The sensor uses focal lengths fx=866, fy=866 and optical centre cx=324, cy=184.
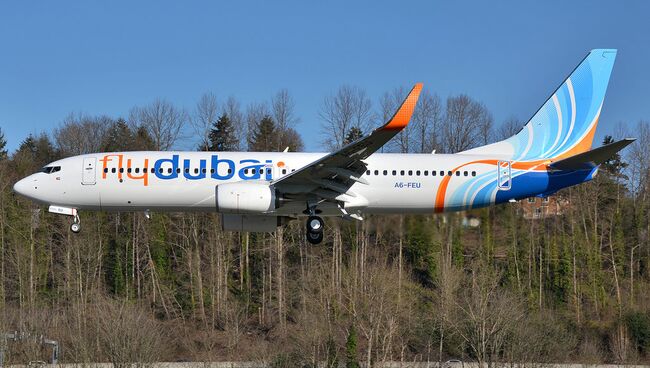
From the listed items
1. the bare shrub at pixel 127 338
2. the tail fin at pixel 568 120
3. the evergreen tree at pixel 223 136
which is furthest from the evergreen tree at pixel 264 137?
the tail fin at pixel 568 120

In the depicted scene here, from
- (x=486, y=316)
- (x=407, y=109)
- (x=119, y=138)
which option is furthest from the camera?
(x=119, y=138)

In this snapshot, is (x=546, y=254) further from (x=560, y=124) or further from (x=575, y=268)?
(x=560, y=124)

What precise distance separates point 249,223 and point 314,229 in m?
3.18

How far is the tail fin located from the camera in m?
37.6

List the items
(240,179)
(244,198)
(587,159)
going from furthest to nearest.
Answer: (240,179), (587,159), (244,198)

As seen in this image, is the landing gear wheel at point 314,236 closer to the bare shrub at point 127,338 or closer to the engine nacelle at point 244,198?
the engine nacelle at point 244,198

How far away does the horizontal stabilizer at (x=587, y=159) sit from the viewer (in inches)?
1288

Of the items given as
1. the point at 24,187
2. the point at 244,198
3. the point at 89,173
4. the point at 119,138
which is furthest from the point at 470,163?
the point at 119,138

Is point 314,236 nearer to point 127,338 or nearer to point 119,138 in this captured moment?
point 127,338

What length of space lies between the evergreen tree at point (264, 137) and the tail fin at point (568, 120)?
116 feet

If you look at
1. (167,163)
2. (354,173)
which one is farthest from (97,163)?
(354,173)

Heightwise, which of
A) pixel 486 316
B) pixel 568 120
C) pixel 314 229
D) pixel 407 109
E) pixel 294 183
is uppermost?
pixel 568 120

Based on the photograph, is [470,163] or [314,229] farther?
[470,163]

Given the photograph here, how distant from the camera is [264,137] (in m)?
76.4
